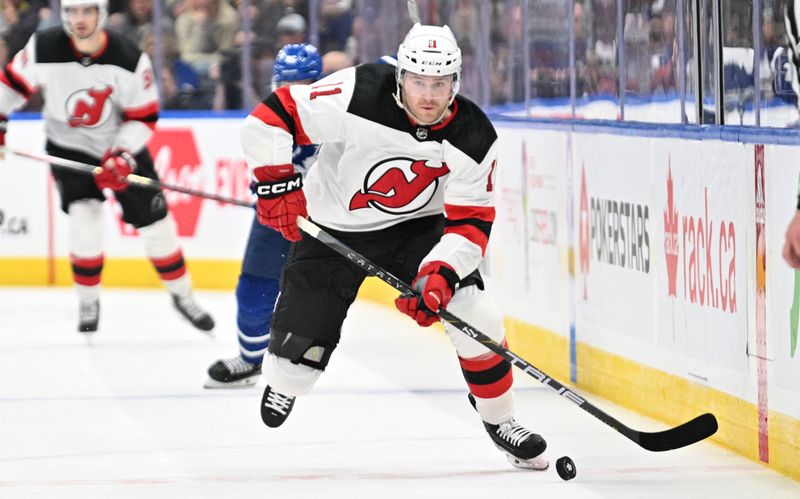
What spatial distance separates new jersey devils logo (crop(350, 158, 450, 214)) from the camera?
13.1 ft

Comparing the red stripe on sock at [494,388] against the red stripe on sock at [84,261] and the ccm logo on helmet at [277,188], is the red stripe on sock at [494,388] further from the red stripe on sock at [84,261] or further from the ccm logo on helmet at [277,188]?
the red stripe on sock at [84,261]

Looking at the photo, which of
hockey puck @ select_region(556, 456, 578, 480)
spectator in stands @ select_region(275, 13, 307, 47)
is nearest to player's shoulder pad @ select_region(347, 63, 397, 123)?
hockey puck @ select_region(556, 456, 578, 480)

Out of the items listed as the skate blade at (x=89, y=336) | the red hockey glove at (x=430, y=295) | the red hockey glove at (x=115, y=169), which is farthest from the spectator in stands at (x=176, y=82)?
the red hockey glove at (x=430, y=295)

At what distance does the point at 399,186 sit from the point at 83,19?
106 inches

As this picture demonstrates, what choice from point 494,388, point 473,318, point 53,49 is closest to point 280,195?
point 473,318

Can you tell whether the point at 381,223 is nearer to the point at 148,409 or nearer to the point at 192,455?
the point at 192,455

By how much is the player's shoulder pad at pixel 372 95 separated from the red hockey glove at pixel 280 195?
0.22 m

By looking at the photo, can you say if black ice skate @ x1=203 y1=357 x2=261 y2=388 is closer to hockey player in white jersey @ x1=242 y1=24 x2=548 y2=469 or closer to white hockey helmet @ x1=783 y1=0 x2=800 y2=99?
hockey player in white jersey @ x1=242 y1=24 x2=548 y2=469

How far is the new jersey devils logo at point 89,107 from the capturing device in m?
6.55

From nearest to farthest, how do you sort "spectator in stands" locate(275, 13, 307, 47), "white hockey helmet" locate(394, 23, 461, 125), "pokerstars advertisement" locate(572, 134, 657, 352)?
1. "white hockey helmet" locate(394, 23, 461, 125)
2. "pokerstars advertisement" locate(572, 134, 657, 352)
3. "spectator in stands" locate(275, 13, 307, 47)

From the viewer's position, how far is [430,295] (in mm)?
3793

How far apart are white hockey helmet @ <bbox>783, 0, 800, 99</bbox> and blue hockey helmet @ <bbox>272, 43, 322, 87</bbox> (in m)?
1.56

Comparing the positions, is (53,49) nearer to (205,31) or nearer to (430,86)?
(205,31)

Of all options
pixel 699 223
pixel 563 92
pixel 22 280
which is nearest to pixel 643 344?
pixel 699 223
